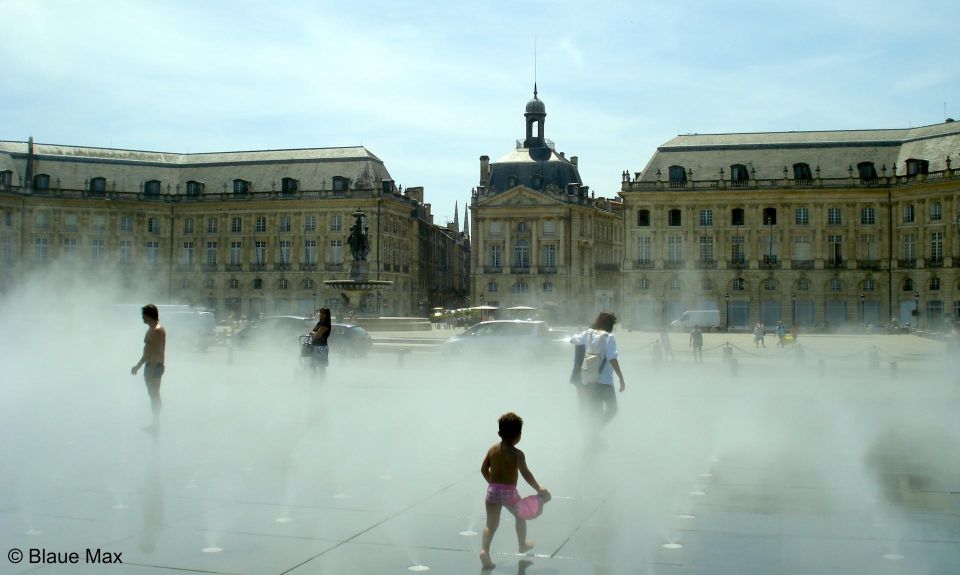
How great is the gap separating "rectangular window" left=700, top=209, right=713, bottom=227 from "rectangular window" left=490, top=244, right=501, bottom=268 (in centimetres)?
2349

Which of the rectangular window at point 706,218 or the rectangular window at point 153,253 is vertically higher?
the rectangular window at point 706,218

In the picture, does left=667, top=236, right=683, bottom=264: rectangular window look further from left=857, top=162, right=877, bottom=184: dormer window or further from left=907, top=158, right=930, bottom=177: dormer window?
left=907, top=158, right=930, bottom=177: dormer window

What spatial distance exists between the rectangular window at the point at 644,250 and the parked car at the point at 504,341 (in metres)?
52.1

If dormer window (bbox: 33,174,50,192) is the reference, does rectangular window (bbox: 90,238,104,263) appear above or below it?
below

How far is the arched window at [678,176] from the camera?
83.9 meters

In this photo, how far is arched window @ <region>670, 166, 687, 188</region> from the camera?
83938 millimetres

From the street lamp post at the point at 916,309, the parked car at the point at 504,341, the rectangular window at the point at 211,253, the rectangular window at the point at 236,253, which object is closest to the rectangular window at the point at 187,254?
the rectangular window at the point at 211,253

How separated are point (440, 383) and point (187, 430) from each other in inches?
384

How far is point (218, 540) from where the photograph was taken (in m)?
8.32

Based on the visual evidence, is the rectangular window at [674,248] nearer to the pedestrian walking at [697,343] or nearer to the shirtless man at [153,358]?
the pedestrian walking at [697,343]

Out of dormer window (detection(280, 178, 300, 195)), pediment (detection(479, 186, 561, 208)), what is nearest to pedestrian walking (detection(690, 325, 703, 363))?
pediment (detection(479, 186, 561, 208))

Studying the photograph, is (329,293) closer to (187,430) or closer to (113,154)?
(113,154)

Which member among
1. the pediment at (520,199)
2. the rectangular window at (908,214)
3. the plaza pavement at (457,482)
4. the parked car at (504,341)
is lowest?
the plaza pavement at (457,482)

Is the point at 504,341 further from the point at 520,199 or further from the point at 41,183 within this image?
the point at 41,183
